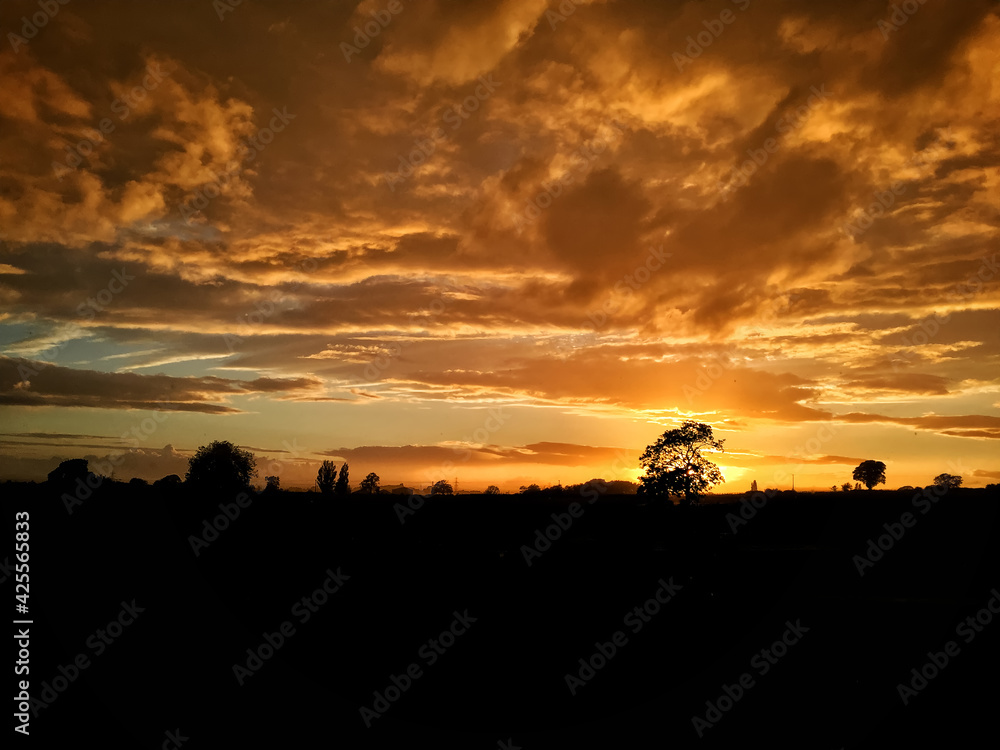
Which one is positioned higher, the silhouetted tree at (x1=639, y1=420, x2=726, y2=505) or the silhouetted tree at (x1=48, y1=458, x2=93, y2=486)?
the silhouetted tree at (x1=639, y1=420, x2=726, y2=505)

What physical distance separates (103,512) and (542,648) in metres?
58.9

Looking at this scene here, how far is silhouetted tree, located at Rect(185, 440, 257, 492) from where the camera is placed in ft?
509

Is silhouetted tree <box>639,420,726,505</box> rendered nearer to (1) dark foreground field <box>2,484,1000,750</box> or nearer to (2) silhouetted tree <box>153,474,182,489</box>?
(1) dark foreground field <box>2,484,1000,750</box>

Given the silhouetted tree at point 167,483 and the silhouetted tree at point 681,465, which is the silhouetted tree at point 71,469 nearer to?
the silhouetted tree at point 167,483

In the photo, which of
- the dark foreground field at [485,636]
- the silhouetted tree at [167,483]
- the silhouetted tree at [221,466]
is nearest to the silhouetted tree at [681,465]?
the dark foreground field at [485,636]

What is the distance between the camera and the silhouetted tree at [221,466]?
155250mm

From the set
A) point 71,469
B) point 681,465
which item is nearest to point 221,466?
point 71,469

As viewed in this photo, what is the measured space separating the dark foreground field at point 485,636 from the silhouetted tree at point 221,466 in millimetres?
87776

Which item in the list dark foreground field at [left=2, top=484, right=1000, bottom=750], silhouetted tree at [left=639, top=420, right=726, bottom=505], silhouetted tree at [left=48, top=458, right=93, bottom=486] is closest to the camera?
dark foreground field at [left=2, top=484, right=1000, bottom=750]

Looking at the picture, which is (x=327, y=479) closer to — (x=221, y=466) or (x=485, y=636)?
(x=221, y=466)

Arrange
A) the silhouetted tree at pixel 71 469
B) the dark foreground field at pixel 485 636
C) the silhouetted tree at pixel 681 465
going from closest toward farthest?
the dark foreground field at pixel 485 636 < the silhouetted tree at pixel 681 465 < the silhouetted tree at pixel 71 469

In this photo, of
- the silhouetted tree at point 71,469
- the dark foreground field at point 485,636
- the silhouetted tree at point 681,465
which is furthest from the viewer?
the silhouetted tree at point 71,469

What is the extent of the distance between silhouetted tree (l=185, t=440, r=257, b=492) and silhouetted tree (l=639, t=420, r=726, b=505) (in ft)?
355

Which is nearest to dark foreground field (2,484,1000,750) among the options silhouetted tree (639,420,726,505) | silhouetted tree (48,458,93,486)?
silhouetted tree (639,420,726,505)
